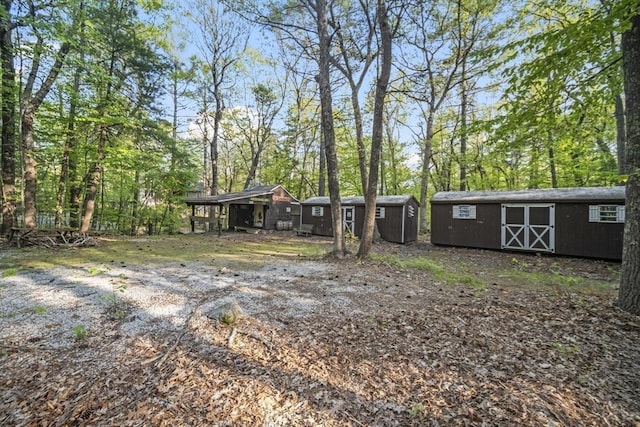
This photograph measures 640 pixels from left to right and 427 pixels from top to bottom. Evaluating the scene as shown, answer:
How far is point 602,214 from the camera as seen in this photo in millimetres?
9625

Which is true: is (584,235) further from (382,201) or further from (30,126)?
(30,126)

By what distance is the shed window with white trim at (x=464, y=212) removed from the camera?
12430mm

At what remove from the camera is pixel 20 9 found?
8.74 metres

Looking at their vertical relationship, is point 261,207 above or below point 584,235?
above

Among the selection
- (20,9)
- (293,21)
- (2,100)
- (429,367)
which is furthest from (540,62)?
(2,100)

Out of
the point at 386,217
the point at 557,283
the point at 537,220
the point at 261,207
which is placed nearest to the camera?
the point at 557,283

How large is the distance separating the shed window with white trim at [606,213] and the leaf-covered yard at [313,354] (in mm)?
5499

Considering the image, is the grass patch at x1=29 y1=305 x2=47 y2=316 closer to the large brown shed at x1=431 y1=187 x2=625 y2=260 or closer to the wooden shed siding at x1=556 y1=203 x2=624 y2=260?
the large brown shed at x1=431 y1=187 x2=625 y2=260

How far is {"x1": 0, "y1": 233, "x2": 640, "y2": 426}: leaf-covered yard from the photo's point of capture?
2293 mm

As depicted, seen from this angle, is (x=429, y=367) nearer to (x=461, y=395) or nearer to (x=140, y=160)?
(x=461, y=395)

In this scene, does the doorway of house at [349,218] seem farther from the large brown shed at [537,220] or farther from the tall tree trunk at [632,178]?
the tall tree trunk at [632,178]

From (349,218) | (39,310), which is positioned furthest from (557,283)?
(349,218)

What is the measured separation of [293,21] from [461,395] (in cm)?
1122

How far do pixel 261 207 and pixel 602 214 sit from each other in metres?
18.0
